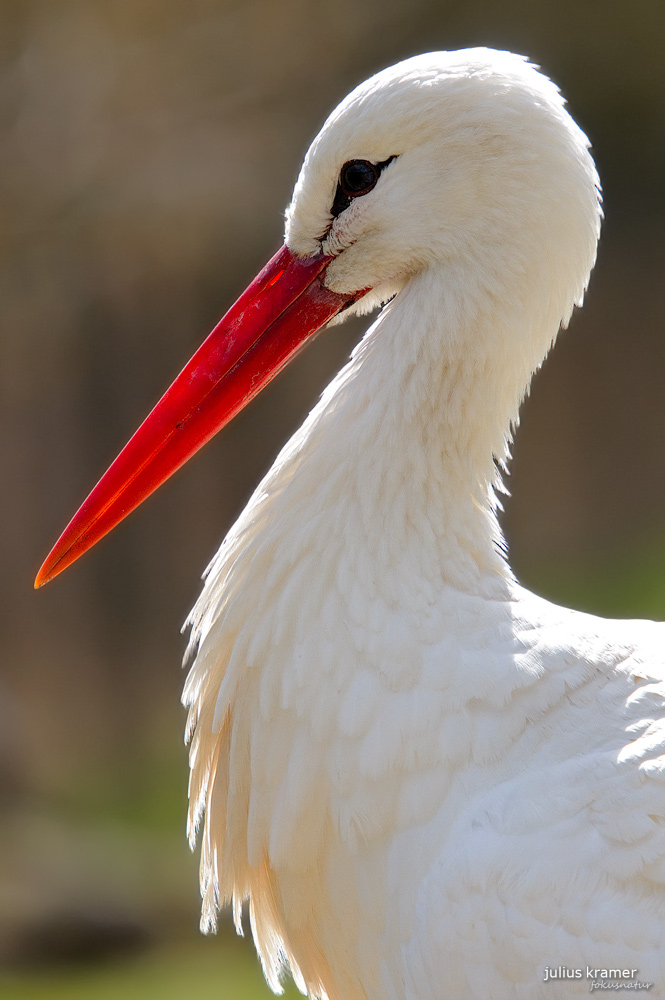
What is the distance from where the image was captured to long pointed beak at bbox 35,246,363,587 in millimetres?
1716

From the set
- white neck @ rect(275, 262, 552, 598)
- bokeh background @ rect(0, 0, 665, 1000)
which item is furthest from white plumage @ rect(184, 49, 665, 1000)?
bokeh background @ rect(0, 0, 665, 1000)

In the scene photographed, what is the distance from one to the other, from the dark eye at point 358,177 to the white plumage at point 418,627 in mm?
13

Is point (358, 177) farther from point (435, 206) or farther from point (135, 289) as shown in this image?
point (135, 289)

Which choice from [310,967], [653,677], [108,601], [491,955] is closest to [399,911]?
[491,955]

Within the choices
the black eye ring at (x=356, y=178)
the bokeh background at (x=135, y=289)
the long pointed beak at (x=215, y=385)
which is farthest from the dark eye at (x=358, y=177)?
the bokeh background at (x=135, y=289)

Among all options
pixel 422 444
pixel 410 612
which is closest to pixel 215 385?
pixel 422 444

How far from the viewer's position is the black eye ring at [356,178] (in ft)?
5.29

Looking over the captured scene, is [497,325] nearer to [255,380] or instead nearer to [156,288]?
[255,380]

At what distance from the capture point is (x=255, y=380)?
1.73m

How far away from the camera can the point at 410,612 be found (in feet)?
5.03

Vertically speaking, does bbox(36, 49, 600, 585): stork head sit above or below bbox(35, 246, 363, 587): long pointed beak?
above

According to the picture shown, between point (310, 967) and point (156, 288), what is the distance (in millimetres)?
3678

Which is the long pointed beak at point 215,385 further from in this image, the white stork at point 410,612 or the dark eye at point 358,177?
the dark eye at point 358,177

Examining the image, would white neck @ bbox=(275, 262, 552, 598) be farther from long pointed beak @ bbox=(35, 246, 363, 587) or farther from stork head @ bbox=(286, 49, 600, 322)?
long pointed beak @ bbox=(35, 246, 363, 587)
